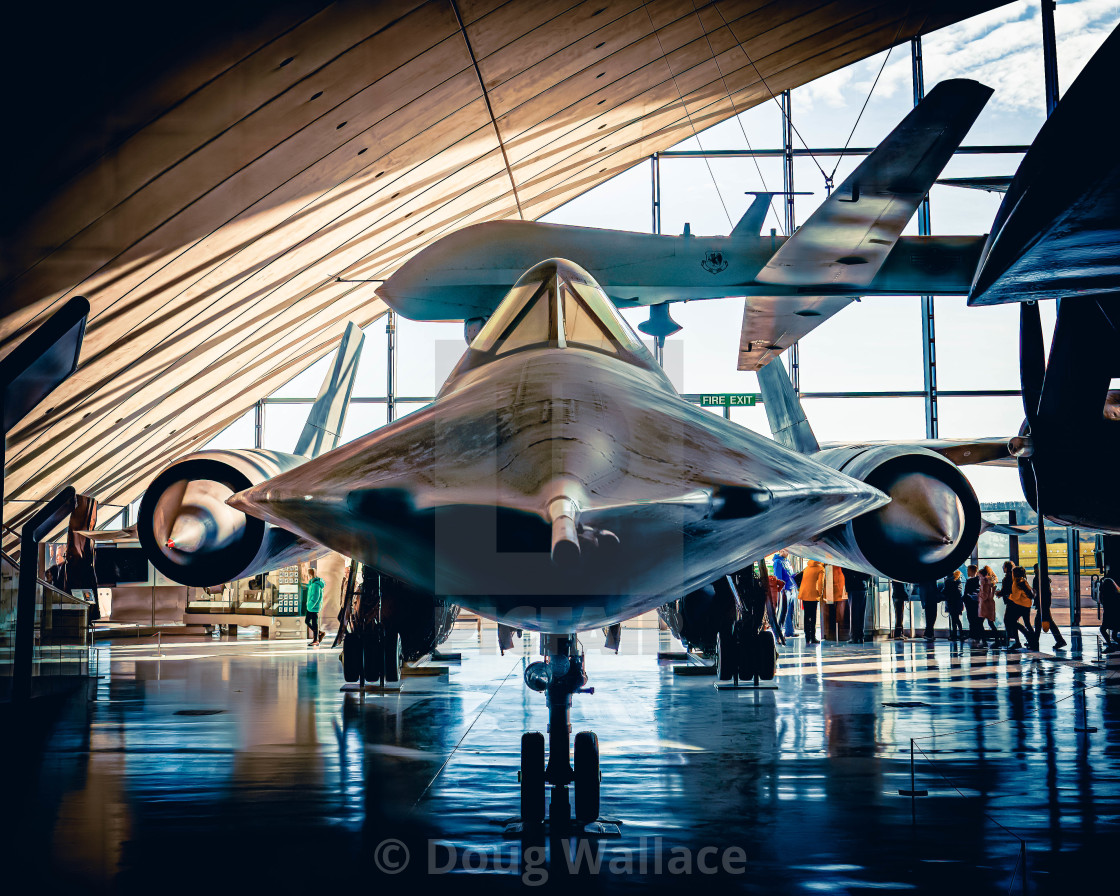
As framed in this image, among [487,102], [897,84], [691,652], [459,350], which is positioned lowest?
[691,652]

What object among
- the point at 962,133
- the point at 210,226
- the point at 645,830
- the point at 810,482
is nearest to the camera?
the point at 810,482

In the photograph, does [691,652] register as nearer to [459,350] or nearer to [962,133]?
[962,133]

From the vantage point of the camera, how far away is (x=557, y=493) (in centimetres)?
223

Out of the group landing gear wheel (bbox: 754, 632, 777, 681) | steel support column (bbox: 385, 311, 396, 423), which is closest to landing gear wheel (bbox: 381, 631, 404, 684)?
landing gear wheel (bbox: 754, 632, 777, 681)

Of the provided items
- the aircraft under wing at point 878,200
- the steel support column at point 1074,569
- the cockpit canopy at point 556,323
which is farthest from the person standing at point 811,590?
the cockpit canopy at point 556,323

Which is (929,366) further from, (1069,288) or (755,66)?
(1069,288)

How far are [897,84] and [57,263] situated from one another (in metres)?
19.7

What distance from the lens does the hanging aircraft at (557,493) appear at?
236 centimetres

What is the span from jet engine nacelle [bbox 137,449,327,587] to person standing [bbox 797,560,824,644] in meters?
13.2

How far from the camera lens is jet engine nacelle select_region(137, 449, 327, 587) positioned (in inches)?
204

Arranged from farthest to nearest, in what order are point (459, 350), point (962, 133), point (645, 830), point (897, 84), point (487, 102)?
point (897, 84) < point (487, 102) < point (962, 133) < point (459, 350) < point (645, 830)

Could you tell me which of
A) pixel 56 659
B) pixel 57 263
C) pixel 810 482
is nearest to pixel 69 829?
pixel 810 482

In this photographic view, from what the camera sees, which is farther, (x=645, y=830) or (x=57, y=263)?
(x=57, y=263)

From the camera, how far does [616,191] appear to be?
2361 cm
